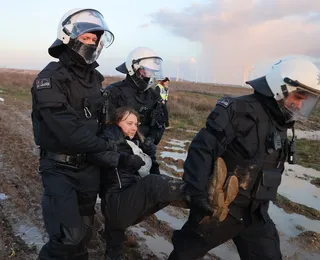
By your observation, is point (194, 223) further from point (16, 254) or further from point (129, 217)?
point (16, 254)

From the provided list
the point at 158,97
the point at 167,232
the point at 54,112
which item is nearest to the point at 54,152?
the point at 54,112

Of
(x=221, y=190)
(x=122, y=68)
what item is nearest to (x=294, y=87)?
(x=221, y=190)

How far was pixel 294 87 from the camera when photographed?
9.95 ft

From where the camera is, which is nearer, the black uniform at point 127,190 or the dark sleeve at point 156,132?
the black uniform at point 127,190

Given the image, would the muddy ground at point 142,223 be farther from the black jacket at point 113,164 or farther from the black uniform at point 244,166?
the black uniform at point 244,166

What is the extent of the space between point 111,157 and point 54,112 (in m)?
0.65

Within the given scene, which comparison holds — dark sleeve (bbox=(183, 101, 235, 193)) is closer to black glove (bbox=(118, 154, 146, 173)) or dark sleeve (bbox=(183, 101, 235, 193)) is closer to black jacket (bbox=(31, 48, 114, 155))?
black glove (bbox=(118, 154, 146, 173))

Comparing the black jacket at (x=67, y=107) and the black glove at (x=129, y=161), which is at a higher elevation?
the black jacket at (x=67, y=107)

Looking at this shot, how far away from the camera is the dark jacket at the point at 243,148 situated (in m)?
3.05

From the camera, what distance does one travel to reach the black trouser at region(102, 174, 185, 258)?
10.6 ft

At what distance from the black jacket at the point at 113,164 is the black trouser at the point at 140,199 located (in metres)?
0.09

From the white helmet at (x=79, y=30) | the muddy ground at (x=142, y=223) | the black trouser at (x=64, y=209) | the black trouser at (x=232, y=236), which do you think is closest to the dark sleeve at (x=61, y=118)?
the black trouser at (x=64, y=209)

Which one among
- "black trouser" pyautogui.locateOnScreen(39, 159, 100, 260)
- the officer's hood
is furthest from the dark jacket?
the officer's hood

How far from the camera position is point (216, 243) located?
132 inches
